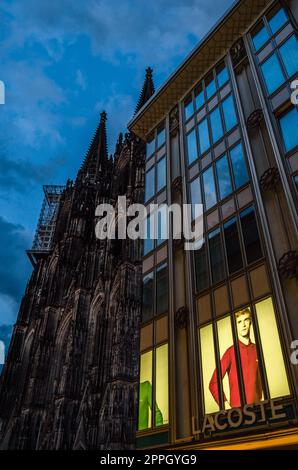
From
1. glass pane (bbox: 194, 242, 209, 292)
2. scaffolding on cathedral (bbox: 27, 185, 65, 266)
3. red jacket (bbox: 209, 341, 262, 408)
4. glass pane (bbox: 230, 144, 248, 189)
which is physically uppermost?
scaffolding on cathedral (bbox: 27, 185, 65, 266)

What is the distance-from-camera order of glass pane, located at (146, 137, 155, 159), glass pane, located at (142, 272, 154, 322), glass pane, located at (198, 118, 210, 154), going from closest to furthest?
glass pane, located at (142, 272, 154, 322)
glass pane, located at (198, 118, 210, 154)
glass pane, located at (146, 137, 155, 159)

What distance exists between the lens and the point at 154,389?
10180 millimetres

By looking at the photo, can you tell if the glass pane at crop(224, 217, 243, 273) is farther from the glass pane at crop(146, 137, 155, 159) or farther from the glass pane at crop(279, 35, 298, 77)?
the glass pane at crop(146, 137, 155, 159)

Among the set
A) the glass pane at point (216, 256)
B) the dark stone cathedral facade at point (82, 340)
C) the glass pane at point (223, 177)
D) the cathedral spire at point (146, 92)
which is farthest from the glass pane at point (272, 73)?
the cathedral spire at point (146, 92)

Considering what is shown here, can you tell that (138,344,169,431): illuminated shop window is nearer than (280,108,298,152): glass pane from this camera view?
No

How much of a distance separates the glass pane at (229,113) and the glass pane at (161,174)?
3.30 meters

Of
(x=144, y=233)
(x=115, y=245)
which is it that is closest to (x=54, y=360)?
(x=115, y=245)

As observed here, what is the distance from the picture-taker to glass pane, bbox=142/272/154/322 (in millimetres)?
12000

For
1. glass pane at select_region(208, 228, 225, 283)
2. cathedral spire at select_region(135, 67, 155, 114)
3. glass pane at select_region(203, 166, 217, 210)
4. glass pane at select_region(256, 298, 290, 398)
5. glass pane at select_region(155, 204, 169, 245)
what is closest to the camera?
glass pane at select_region(256, 298, 290, 398)

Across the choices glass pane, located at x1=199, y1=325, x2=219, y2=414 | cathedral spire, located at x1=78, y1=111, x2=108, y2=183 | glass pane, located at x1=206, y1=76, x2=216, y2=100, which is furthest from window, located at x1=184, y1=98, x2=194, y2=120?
cathedral spire, located at x1=78, y1=111, x2=108, y2=183

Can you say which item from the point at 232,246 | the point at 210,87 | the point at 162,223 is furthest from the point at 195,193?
the point at 210,87

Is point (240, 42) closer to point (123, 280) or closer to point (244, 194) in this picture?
point (244, 194)

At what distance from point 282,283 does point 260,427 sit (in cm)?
288

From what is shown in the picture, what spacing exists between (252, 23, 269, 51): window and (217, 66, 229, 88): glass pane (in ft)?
4.27
